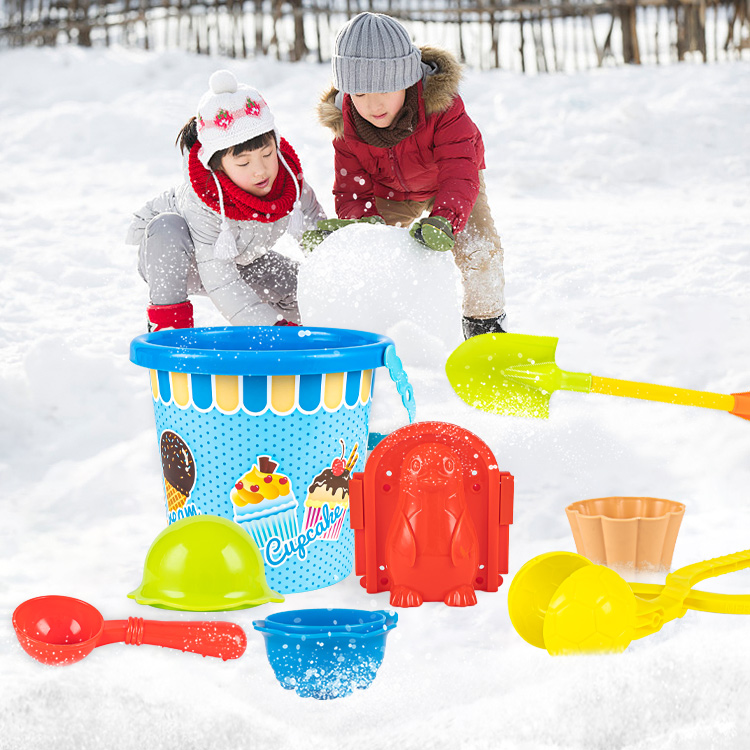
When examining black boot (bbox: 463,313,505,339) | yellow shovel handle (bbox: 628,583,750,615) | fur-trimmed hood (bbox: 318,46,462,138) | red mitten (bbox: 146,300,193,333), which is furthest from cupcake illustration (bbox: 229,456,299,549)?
fur-trimmed hood (bbox: 318,46,462,138)

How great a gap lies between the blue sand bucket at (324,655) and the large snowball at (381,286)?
0.65m

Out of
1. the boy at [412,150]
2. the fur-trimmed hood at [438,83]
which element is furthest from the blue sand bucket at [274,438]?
the fur-trimmed hood at [438,83]

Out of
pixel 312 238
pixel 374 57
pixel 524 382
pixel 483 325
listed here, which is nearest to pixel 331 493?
pixel 524 382

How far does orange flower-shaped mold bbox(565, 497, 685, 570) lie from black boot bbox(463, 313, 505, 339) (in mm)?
637

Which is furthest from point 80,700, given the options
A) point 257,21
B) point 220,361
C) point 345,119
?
point 257,21

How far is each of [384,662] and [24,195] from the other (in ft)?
10.5

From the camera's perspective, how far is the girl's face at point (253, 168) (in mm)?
1607

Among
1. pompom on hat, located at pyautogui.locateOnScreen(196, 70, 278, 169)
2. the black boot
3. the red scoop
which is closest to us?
the red scoop

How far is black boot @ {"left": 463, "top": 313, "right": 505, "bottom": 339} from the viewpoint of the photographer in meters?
1.80

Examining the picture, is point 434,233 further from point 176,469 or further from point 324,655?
point 324,655

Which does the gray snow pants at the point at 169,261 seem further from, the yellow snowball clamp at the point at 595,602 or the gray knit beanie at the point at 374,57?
the yellow snowball clamp at the point at 595,602

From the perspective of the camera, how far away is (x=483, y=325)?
1.80 metres

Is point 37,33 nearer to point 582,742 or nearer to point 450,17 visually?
point 450,17

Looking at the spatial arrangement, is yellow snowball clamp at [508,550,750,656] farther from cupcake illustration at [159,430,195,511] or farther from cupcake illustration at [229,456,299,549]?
cupcake illustration at [159,430,195,511]
